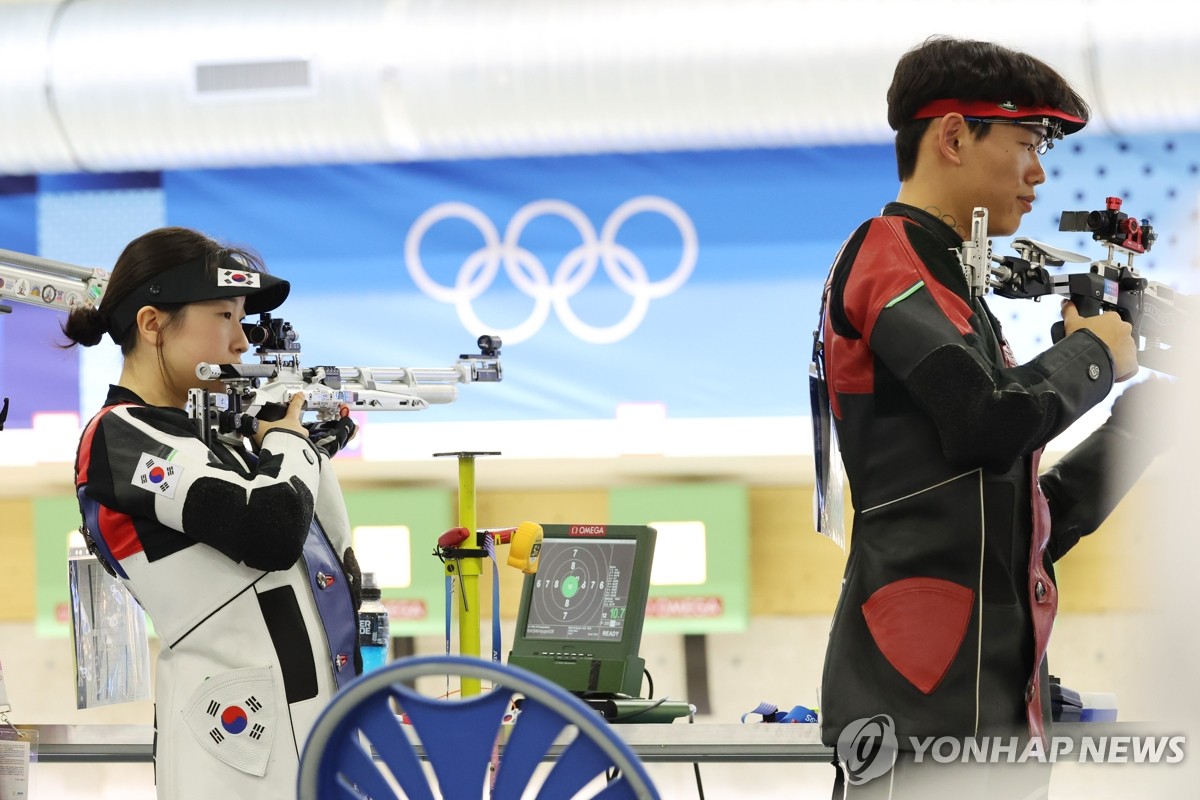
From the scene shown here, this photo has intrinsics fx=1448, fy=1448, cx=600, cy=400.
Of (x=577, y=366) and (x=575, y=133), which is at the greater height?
(x=575, y=133)

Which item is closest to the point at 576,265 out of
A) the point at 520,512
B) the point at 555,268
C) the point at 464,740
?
the point at 555,268

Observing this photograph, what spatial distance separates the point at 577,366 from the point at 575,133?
73 cm

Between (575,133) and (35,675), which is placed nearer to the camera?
(575,133)

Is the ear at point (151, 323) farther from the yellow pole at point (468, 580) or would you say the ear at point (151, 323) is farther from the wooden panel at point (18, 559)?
the wooden panel at point (18, 559)

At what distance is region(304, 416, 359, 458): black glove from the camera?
2.43 meters

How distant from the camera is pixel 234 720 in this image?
1.89m

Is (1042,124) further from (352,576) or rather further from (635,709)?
(635,709)

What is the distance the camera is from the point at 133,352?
2078 mm

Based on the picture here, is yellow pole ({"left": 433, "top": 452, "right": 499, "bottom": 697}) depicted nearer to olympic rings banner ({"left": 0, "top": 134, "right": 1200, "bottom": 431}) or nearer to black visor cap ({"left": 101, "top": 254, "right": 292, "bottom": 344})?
black visor cap ({"left": 101, "top": 254, "right": 292, "bottom": 344})

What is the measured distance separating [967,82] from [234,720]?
1.20m

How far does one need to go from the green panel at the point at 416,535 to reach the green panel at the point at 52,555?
3.19 feet

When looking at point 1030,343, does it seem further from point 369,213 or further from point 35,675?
point 35,675

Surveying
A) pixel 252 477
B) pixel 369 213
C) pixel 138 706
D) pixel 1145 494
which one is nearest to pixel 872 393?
pixel 1145 494

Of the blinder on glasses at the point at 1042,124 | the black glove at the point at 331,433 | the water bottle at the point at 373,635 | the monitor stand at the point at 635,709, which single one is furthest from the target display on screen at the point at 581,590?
the blinder on glasses at the point at 1042,124
